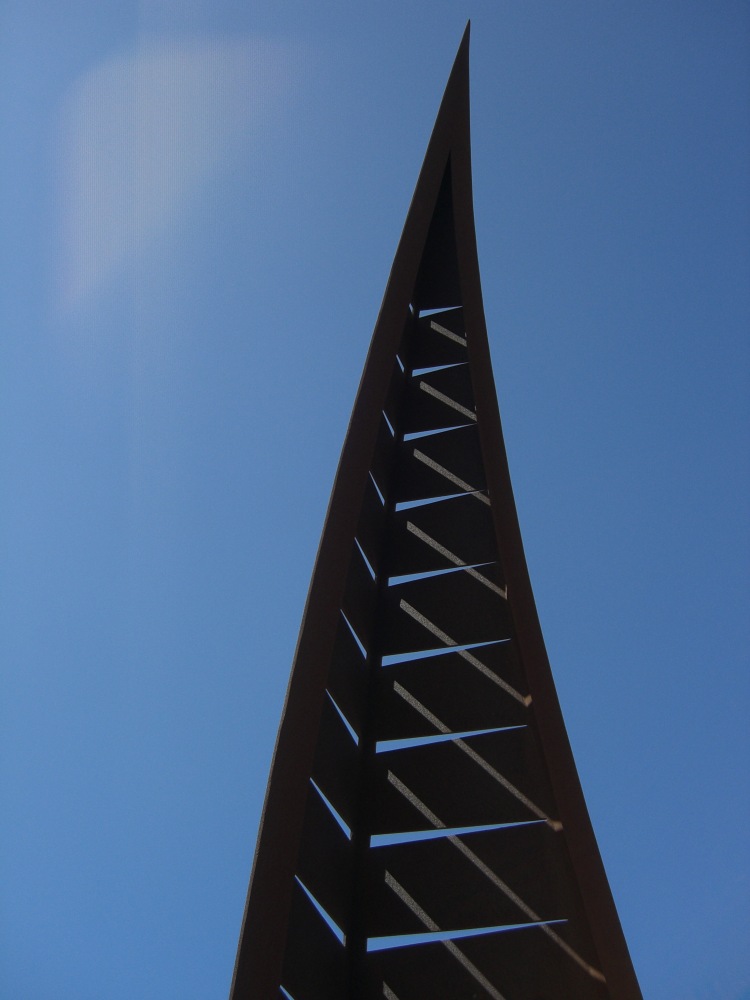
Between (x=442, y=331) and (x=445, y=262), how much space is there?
440 mm

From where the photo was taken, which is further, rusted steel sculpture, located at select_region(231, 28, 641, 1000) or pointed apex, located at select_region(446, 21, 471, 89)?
pointed apex, located at select_region(446, 21, 471, 89)

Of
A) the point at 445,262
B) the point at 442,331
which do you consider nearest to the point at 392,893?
the point at 442,331

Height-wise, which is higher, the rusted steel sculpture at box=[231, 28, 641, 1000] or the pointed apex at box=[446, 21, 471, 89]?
the pointed apex at box=[446, 21, 471, 89]

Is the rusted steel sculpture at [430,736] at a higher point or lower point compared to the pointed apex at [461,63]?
lower

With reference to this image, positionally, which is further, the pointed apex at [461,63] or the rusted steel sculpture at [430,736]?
the pointed apex at [461,63]

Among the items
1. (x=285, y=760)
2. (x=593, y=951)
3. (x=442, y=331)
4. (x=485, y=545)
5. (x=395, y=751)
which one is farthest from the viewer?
(x=442, y=331)

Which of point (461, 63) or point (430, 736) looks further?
point (461, 63)

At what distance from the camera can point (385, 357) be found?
4.45 meters

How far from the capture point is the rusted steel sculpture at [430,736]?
3.62 metres

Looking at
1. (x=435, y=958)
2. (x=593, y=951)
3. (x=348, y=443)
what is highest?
(x=348, y=443)

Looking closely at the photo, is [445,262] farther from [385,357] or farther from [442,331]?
[385,357]

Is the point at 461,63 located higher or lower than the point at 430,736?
higher

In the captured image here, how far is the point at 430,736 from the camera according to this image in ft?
14.5

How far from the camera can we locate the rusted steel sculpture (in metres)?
3.62
